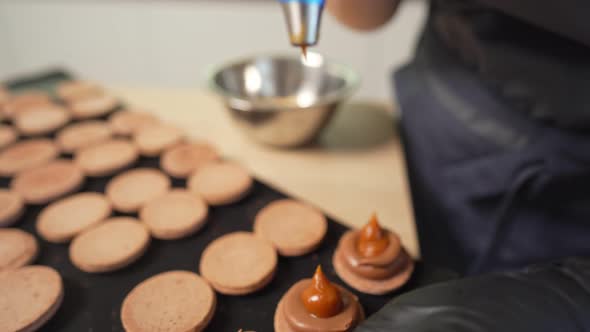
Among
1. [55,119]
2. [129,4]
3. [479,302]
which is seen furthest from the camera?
[129,4]

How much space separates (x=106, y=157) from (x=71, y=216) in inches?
A: 7.5

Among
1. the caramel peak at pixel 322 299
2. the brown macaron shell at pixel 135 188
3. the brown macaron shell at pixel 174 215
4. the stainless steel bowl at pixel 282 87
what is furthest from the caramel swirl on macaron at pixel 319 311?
the stainless steel bowl at pixel 282 87

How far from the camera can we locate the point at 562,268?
20.6 inches

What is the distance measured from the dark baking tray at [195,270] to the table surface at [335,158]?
139 mm

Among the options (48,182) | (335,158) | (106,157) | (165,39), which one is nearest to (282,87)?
(335,158)

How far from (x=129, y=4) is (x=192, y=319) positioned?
1623 millimetres

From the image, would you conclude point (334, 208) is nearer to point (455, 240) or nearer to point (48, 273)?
point (455, 240)

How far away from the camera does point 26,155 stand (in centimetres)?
85

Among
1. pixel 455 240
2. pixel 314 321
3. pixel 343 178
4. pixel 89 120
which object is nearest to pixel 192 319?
pixel 314 321

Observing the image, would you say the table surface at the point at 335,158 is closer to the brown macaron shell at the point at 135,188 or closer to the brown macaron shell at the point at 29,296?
the brown macaron shell at the point at 135,188

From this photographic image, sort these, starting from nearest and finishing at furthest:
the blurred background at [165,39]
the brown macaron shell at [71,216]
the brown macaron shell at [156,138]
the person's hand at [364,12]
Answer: the brown macaron shell at [71,216]
the person's hand at [364,12]
the brown macaron shell at [156,138]
the blurred background at [165,39]

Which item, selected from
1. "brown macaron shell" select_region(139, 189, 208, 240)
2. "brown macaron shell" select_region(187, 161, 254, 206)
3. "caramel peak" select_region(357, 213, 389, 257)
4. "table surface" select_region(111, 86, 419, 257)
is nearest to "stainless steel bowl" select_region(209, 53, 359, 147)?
"table surface" select_region(111, 86, 419, 257)

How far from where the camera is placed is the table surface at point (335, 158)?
0.78 meters

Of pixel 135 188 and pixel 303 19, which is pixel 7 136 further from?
pixel 303 19
